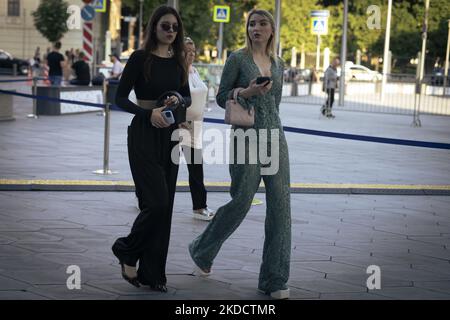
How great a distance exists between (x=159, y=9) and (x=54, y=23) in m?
49.1

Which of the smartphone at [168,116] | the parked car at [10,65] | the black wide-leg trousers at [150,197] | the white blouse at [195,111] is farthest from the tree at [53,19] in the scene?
the smartphone at [168,116]

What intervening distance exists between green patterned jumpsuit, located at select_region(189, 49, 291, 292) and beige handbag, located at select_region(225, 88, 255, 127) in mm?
36

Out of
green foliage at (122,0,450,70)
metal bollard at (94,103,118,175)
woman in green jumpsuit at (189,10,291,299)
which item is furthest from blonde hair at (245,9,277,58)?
green foliage at (122,0,450,70)

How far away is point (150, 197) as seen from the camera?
5371 millimetres

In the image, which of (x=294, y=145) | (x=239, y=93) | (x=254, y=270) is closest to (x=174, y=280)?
(x=254, y=270)

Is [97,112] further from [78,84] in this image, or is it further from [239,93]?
[239,93]

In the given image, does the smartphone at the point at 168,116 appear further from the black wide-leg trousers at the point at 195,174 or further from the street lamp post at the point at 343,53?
the street lamp post at the point at 343,53

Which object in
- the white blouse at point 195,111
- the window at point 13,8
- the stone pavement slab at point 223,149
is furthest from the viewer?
the window at point 13,8

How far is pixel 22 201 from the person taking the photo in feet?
29.2

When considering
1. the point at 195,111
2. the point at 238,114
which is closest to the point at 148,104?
the point at 238,114

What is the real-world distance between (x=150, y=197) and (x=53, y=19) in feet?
162

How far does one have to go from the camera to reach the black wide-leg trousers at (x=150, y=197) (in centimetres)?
539

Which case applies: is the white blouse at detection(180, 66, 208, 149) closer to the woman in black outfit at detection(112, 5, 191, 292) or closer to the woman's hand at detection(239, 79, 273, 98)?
the woman in black outfit at detection(112, 5, 191, 292)

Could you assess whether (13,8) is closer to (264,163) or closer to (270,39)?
(270,39)
